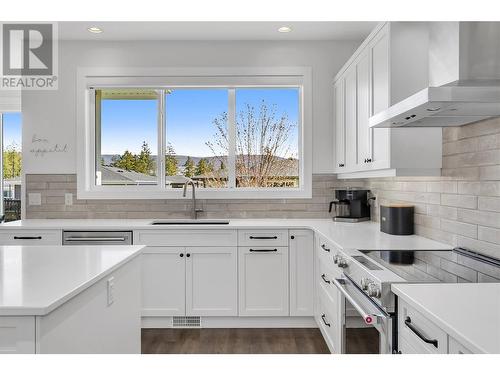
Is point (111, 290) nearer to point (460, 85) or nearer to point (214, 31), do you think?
point (460, 85)

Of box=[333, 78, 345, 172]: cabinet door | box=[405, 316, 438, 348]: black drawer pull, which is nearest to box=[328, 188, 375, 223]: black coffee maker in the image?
box=[333, 78, 345, 172]: cabinet door

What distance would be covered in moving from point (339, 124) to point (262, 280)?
5.24ft

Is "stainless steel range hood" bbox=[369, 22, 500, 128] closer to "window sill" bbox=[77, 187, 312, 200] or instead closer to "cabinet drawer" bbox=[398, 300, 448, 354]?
"cabinet drawer" bbox=[398, 300, 448, 354]

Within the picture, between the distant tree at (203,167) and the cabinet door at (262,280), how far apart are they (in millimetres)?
1073

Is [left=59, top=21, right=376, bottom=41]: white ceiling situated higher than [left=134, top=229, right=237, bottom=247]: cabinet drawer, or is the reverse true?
[left=59, top=21, right=376, bottom=41]: white ceiling

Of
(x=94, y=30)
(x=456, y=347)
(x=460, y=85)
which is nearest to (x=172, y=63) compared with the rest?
(x=94, y=30)

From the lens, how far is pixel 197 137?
4.30 m

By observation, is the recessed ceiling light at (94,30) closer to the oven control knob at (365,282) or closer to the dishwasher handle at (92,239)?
the dishwasher handle at (92,239)

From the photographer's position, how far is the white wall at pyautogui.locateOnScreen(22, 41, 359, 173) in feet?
13.6

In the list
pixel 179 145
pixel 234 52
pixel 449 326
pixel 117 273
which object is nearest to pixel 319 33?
pixel 234 52

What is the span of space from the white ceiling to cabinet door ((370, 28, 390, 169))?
100 cm

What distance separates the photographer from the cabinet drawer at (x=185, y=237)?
11.7 feet

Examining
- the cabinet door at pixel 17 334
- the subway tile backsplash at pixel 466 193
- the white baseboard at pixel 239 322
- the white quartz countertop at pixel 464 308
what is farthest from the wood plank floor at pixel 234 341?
the cabinet door at pixel 17 334

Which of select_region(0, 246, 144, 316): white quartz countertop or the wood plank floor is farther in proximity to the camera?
the wood plank floor
